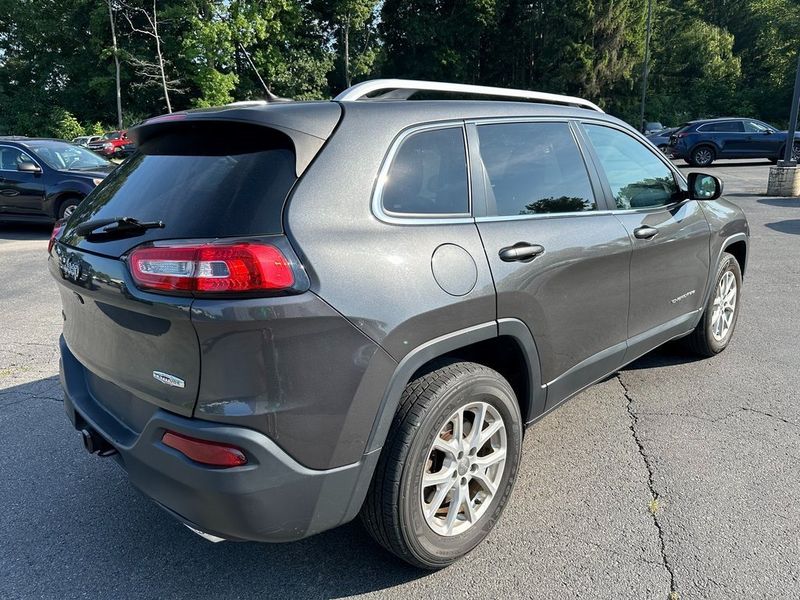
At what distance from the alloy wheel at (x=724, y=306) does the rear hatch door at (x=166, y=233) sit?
3.62 metres

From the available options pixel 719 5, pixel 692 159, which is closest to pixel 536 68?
pixel 719 5

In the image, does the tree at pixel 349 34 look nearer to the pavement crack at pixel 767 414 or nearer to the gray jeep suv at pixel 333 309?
the pavement crack at pixel 767 414

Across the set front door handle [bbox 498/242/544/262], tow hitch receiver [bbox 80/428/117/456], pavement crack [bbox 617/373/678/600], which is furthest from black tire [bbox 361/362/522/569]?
tow hitch receiver [bbox 80/428/117/456]

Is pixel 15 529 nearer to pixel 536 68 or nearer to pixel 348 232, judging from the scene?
pixel 348 232

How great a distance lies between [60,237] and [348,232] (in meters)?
1.46

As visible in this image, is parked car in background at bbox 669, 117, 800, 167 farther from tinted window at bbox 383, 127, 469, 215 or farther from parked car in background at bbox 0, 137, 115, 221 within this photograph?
tinted window at bbox 383, 127, 469, 215

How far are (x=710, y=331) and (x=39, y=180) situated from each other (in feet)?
34.6

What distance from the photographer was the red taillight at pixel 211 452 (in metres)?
1.84

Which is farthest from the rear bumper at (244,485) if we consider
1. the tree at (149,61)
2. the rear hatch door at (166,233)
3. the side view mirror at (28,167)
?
the tree at (149,61)

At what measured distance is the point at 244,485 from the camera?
1842 mm

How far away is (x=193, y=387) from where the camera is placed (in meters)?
1.86

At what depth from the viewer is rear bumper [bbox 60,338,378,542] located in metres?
1.84

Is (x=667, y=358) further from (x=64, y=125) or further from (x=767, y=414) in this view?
(x=64, y=125)

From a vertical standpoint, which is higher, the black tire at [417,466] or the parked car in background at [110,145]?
the parked car in background at [110,145]
